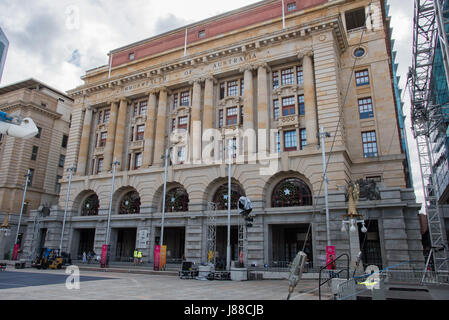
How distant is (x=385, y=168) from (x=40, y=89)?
56513 millimetres

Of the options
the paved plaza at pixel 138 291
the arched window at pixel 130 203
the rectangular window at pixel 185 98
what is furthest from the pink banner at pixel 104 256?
the rectangular window at pixel 185 98

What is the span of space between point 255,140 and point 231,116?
502 cm

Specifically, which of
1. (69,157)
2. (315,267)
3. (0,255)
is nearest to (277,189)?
(315,267)

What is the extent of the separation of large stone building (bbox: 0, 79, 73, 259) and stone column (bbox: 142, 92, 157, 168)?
18458 millimetres

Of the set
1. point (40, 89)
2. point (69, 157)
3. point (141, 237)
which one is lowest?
point (141, 237)

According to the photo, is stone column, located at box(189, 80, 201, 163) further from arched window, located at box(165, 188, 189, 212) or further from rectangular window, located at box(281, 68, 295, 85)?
rectangular window, located at box(281, 68, 295, 85)

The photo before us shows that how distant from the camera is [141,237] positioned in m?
36.0

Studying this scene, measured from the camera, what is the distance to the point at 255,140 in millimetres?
33969

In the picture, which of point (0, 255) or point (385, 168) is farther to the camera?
point (0, 255)

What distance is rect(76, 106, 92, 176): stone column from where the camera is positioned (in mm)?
43875

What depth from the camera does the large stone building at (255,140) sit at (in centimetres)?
2967

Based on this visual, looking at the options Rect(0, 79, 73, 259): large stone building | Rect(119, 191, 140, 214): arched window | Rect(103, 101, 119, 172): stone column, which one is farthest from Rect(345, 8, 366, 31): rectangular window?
Rect(0, 79, 73, 259): large stone building

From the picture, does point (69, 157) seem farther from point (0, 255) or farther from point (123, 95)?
point (0, 255)

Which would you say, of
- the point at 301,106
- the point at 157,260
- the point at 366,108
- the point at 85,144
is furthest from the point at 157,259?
the point at 366,108
